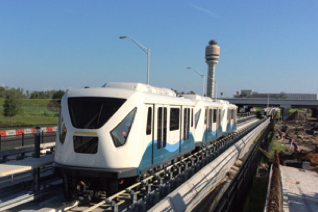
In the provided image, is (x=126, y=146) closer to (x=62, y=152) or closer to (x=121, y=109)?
(x=121, y=109)

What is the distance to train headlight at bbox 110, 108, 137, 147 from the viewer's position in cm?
838

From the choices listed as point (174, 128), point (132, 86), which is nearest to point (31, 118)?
point (174, 128)

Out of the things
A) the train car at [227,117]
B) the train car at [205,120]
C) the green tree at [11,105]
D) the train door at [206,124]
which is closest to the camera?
the train car at [205,120]

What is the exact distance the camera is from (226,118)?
2459cm

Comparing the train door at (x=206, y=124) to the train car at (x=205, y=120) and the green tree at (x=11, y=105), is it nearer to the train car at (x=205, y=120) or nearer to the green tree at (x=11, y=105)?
the train car at (x=205, y=120)

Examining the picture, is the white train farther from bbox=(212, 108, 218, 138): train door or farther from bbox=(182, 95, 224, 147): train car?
bbox=(212, 108, 218, 138): train door

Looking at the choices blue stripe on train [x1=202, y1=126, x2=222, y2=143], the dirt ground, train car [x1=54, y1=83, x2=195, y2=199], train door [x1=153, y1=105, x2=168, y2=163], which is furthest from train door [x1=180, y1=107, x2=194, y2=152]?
the dirt ground

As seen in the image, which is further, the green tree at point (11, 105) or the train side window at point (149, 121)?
the green tree at point (11, 105)

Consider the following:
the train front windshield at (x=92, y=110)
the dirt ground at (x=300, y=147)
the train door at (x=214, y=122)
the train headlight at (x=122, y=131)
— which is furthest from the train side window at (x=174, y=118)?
the dirt ground at (x=300, y=147)

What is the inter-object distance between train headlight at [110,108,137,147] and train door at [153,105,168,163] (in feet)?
5.07

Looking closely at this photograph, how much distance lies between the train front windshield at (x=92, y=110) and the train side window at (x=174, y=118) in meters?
3.09

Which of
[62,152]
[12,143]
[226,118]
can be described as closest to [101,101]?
[62,152]

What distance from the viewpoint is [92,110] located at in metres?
8.61

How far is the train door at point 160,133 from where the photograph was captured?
10039mm
